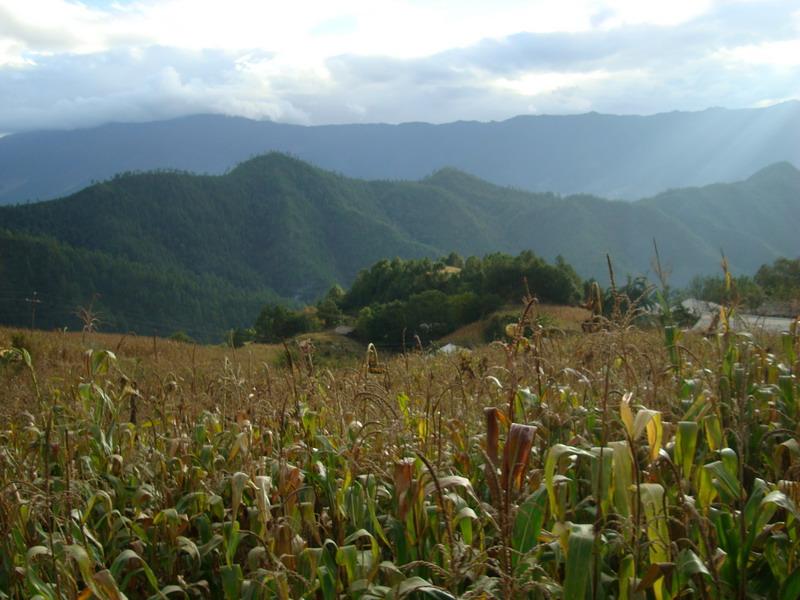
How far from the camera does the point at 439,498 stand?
5.03ft

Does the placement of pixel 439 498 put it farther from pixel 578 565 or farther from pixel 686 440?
pixel 686 440

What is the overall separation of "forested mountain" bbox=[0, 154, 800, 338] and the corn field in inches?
3893

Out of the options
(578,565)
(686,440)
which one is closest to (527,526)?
(578,565)

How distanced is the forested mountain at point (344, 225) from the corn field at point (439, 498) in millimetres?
98893

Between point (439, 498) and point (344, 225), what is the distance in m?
155

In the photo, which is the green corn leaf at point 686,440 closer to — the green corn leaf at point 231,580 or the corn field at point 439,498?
the corn field at point 439,498

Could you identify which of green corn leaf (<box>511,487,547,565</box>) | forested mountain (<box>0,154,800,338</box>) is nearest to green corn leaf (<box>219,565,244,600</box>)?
green corn leaf (<box>511,487,547,565</box>)

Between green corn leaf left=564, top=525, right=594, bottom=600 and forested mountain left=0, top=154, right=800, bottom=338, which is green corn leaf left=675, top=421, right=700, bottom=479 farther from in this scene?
forested mountain left=0, top=154, right=800, bottom=338

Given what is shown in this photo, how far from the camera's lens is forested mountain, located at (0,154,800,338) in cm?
12600

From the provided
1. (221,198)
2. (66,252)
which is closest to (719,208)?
(221,198)

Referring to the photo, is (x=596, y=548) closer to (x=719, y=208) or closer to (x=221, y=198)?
(x=221, y=198)

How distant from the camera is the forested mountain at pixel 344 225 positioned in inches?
4961

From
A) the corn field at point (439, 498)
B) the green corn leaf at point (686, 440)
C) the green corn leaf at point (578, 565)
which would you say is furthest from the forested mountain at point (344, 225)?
the green corn leaf at point (578, 565)

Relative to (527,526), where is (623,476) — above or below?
above
